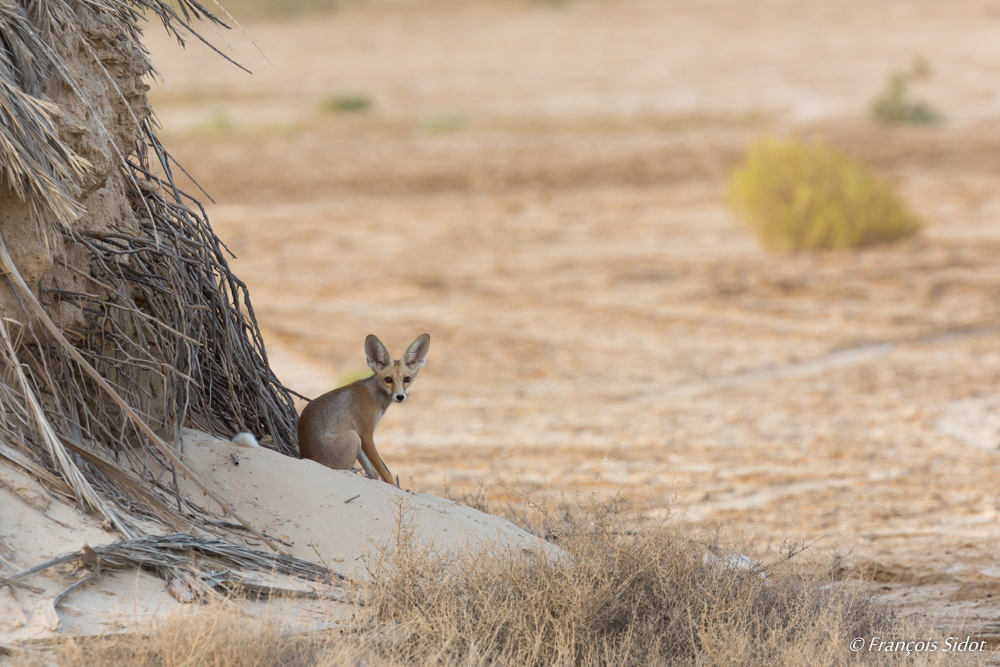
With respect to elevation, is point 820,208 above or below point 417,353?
above

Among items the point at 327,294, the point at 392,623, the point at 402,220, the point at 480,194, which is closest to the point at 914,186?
the point at 480,194

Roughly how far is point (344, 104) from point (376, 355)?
25118mm

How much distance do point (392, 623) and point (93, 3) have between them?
3236mm

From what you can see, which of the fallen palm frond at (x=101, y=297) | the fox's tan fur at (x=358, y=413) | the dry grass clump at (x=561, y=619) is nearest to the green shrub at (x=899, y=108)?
the fox's tan fur at (x=358, y=413)

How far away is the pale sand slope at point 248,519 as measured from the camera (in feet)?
Answer: 12.3

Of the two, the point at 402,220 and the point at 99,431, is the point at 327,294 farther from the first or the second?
the point at 99,431

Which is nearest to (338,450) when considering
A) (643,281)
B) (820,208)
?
(643,281)

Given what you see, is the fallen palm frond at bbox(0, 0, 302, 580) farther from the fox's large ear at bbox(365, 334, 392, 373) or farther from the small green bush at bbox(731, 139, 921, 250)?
the small green bush at bbox(731, 139, 921, 250)

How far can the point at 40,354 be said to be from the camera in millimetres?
4496

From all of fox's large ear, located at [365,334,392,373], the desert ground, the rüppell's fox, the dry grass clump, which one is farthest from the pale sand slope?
the desert ground

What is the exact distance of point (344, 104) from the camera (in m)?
29.8

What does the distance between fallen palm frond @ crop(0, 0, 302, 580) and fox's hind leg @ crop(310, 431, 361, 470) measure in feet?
1.78

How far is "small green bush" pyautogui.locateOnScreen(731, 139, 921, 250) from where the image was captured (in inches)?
691

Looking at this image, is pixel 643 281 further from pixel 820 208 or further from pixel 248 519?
pixel 248 519
